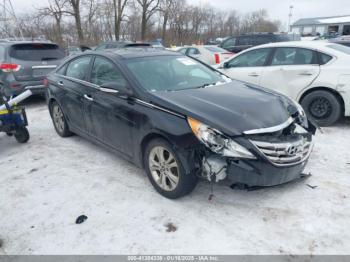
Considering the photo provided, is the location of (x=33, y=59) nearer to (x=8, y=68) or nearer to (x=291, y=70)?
(x=8, y=68)

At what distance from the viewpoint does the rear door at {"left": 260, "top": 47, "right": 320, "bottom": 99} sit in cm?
546

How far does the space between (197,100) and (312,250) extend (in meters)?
1.80

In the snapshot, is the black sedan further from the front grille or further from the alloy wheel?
the alloy wheel

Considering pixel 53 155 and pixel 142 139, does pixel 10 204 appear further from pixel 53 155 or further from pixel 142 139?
pixel 142 139

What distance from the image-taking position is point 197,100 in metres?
3.21

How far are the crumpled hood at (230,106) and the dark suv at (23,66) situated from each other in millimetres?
5425

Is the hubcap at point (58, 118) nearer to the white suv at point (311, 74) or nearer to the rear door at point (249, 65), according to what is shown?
the rear door at point (249, 65)

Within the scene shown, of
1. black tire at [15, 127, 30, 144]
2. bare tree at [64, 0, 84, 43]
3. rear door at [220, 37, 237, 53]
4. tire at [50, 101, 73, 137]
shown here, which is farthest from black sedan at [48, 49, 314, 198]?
bare tree at [64, 0, 84, 43]

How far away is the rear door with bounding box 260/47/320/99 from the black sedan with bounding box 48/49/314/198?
202 cm

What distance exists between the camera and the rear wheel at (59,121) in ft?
16.8

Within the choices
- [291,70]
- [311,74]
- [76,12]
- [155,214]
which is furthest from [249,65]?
[76,12]

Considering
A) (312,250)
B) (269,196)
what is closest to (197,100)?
(269,196)

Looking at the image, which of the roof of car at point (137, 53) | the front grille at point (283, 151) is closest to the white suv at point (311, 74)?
the roof of car at point (137, 53)

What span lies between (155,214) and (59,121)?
10.4 ft
